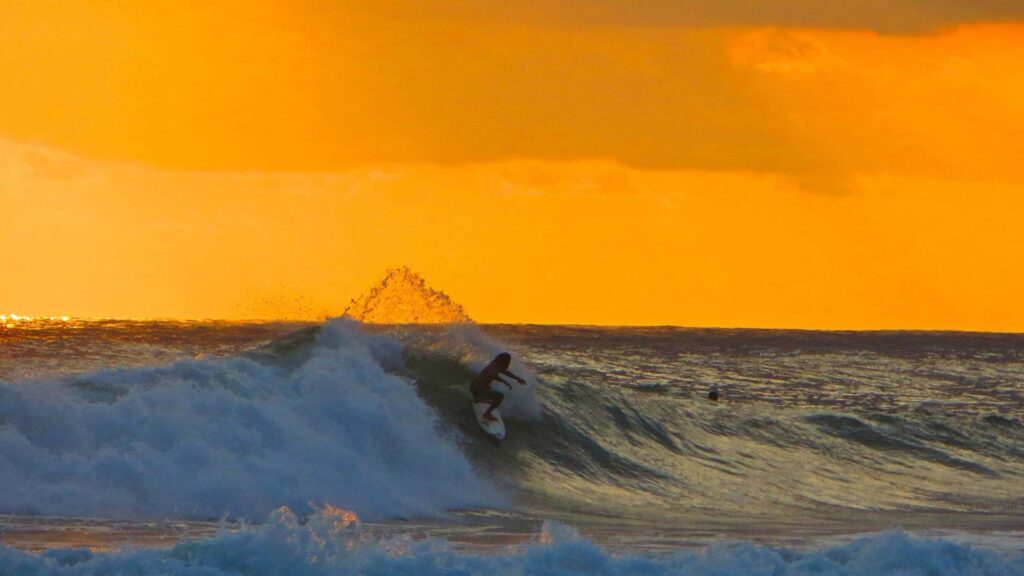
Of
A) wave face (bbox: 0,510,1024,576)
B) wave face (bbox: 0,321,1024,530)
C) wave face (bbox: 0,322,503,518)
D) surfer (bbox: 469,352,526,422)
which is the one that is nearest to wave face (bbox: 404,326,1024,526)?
wave face (bbox: 0,321,1024,530)

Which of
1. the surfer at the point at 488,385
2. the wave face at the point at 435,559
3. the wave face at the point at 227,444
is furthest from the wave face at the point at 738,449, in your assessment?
the wave face at the point at 435,559

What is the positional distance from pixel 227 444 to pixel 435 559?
6.60 metres

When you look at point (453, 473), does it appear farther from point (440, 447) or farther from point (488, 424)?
point (488, 424)

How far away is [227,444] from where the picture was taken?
770 inches

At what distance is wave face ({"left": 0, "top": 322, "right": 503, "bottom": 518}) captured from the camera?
58.7 feet

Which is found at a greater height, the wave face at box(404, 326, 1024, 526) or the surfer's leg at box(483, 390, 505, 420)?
the surfer's leg at box(483, 390, 505, 420)

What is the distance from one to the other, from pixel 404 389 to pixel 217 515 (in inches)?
254

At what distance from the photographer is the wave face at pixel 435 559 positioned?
13.3 meters

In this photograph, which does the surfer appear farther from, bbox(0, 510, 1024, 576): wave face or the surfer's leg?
bbox(0, 510, 1024, 576): wave face

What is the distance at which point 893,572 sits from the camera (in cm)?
1456

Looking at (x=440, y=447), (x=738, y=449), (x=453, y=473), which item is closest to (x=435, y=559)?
(x=453, y=473)

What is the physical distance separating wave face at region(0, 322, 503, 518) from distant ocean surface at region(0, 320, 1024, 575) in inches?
1.4

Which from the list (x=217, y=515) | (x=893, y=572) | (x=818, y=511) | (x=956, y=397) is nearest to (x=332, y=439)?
(x=217, y=515)

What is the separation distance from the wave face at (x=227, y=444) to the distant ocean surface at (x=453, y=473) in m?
0.04
